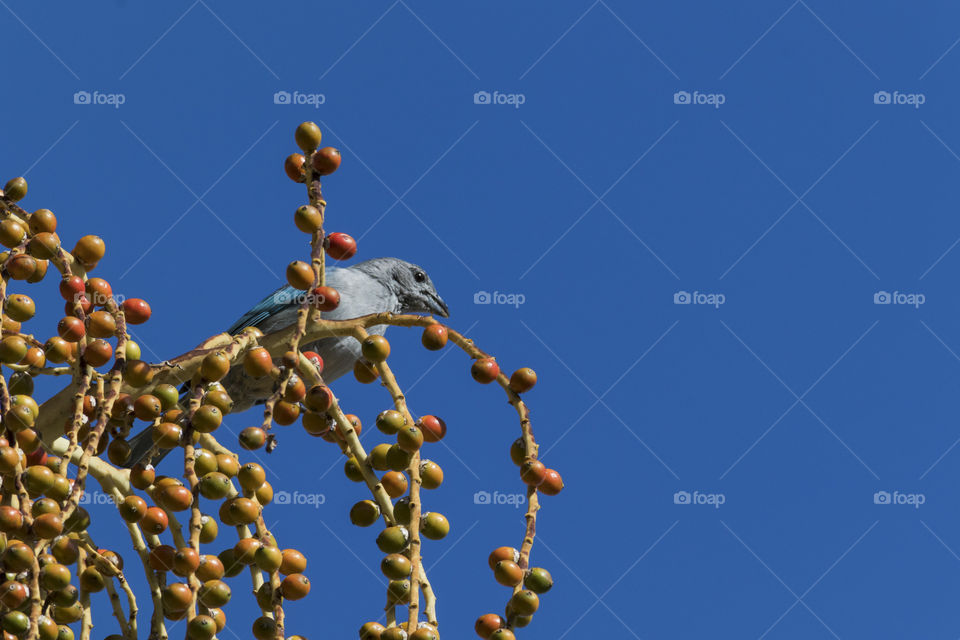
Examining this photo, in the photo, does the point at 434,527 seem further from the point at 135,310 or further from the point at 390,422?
the point at 135,310

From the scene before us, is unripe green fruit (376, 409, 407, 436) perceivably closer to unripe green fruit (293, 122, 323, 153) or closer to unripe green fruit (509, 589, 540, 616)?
unripe green fruit (509, 589, 540, 616)

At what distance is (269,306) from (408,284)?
593mm

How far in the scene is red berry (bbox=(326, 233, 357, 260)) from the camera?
2.72m

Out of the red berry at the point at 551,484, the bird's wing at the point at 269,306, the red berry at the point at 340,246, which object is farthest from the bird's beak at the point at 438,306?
the red berry at the point at 551,484

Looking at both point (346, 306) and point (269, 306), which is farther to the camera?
point (269, 306)

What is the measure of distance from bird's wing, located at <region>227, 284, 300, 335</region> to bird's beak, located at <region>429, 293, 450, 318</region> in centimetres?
58

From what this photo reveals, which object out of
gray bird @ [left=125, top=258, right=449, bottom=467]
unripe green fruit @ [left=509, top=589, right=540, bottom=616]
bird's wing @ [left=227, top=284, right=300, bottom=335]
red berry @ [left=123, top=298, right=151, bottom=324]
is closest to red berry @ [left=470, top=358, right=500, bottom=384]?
unripe green fruit @ [left=509, top=589, right=540, bottom=616]

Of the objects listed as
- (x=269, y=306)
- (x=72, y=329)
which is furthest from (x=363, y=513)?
(x=269, y=306)

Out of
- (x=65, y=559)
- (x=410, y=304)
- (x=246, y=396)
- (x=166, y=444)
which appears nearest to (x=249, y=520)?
(x=166, y=444)

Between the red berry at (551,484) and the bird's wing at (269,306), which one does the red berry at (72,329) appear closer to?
the red berry at (551,484)

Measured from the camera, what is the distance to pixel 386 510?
8.10 ft

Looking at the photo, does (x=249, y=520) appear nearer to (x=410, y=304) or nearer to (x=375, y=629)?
(x=375, y=629)

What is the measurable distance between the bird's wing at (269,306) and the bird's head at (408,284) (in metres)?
0.40

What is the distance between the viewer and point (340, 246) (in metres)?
2.72
